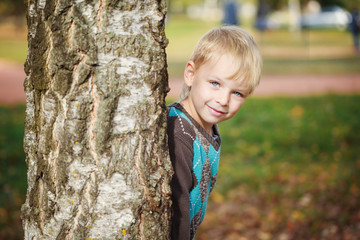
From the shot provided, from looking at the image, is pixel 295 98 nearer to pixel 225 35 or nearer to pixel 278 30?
pixel 225 35

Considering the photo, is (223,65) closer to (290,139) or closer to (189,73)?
(189,73)

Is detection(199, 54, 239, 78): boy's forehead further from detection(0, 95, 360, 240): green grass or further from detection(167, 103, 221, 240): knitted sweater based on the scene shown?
detection(0, 95, 360, 240): green grass

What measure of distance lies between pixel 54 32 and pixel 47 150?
17.6 inches

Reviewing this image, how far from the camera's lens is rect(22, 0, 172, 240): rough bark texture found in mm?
1503

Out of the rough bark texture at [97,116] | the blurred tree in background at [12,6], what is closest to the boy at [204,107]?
the rough bark texture at [97,116]

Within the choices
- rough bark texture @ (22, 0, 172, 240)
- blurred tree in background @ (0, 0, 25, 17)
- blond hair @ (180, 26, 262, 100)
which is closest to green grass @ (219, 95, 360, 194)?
blond hair @ (180, 26, 262, 100)

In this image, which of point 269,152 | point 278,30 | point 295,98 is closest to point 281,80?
point 295,98

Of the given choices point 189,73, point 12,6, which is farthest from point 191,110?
point 12,6

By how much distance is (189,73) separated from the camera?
2.12 metres

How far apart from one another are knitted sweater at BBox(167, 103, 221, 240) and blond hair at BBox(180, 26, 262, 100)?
0.29 metres

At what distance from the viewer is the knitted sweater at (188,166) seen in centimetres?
181

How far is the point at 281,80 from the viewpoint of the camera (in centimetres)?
1315

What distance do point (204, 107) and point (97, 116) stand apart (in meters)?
0.66

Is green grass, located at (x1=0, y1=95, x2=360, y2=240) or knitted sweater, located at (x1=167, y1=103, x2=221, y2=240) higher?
knitted sweater, located at (x1=167, y1=103, x2=221, y2=240)
